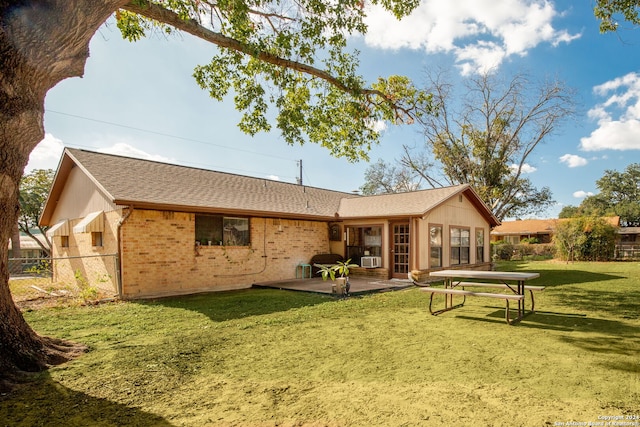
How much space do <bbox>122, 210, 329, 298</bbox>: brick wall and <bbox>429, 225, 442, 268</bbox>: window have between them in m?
5.24

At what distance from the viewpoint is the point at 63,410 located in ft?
10.8

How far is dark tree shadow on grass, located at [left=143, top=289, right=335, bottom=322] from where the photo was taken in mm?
7823

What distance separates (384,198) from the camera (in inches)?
663

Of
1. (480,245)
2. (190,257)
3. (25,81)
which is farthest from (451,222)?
(25,81)

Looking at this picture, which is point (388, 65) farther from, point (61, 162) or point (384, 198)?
point (61, 162)

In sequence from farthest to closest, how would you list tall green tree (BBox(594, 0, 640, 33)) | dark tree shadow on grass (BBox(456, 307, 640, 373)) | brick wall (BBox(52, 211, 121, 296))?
1. brick wall (BBox(52, 211, 121, 296))
2. tall green tree (BBox(594, 0, 640, 33))
3. dark tree shadow on grass (BBox(456, 307, 640, 373))

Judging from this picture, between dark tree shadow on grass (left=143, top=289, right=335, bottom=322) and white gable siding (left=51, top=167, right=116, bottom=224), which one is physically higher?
white gable siding (left=51, top=167, right=116, bottom=224)

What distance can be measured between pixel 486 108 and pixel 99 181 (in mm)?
25668

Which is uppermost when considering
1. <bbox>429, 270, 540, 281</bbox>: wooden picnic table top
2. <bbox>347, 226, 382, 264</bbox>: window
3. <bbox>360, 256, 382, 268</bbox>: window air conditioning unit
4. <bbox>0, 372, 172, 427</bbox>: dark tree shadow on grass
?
<bbox>347, 226, 382, 264</bbox>: window

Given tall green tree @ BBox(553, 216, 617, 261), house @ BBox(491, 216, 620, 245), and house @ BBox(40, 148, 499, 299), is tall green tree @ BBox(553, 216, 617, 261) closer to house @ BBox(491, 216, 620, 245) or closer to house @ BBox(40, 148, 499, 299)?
house @ BBox(40, 148, 499, 299)

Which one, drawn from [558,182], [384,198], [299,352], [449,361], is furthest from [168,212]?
[558,182]

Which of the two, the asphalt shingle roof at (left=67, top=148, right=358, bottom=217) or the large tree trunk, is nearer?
the large tree trunk

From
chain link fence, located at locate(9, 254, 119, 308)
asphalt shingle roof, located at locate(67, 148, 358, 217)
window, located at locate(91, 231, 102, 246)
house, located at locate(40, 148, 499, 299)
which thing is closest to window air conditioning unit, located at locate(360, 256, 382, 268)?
house, located at locate(40, 148, 499, 299)

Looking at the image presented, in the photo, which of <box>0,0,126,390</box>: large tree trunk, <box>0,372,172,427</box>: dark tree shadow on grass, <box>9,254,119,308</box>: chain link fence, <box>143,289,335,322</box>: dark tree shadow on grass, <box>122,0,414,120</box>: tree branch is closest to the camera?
<box>0,372,172,427</box>: dark tree shadow on grass
